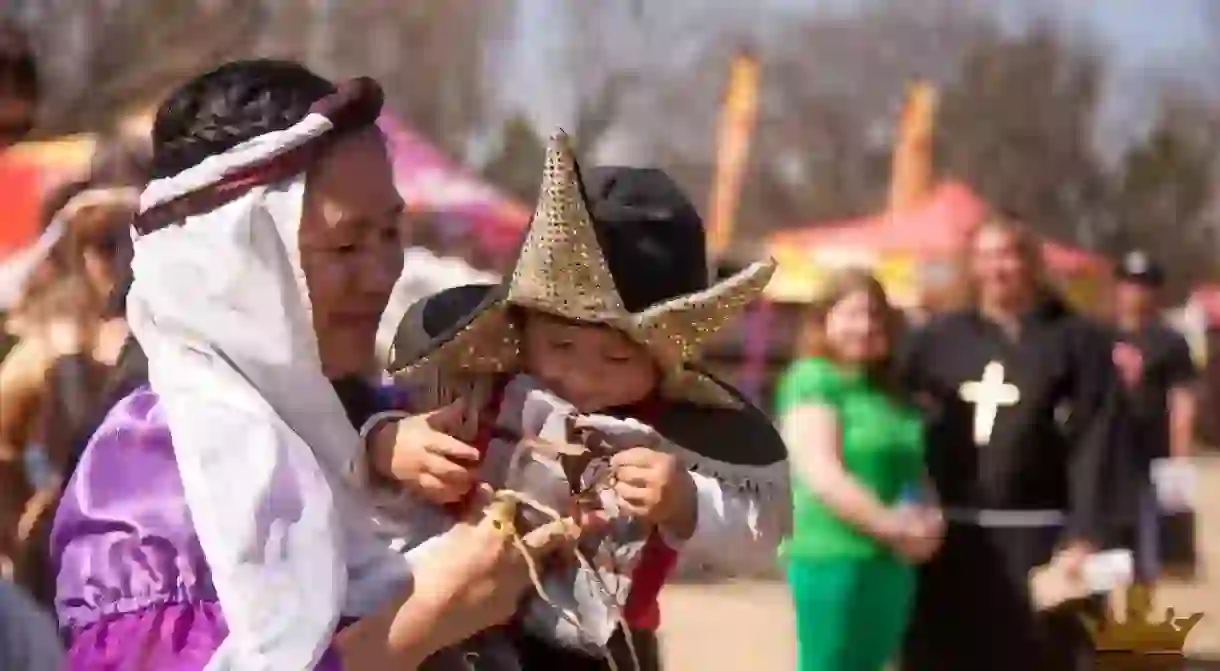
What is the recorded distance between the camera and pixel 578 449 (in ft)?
6.04

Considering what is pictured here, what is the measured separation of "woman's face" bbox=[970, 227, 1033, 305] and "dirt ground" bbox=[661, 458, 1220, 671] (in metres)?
2.31

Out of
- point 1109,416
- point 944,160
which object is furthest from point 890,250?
point 944,160

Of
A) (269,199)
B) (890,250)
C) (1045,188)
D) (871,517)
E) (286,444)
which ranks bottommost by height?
(1045,188)

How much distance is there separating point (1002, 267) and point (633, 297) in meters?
2.79

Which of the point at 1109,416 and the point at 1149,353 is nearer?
the point at 1109,416

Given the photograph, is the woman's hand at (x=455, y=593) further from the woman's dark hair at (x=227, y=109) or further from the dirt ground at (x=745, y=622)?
the dirt ground at (x=745, y=622)

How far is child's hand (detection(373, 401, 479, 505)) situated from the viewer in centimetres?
175

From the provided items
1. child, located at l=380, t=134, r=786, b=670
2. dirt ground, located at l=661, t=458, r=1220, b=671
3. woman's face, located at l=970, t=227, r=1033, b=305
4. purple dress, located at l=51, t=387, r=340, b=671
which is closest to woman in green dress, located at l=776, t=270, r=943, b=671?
woman's face, located at l=970, t=227, r=1033, b=305

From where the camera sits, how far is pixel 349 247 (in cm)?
170

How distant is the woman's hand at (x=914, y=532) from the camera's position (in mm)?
4387

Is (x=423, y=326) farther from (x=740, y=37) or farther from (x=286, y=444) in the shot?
(x=740, y=37)

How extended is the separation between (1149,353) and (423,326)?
619cm

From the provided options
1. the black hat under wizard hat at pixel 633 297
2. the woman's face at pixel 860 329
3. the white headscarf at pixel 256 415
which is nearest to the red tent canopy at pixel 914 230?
the woman's face at pixel 860 329

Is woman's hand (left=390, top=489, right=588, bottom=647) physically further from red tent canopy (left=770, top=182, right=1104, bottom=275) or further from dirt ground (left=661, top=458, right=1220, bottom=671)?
red tent canopy (left=770, top=182, right=1104, bottom=275)
